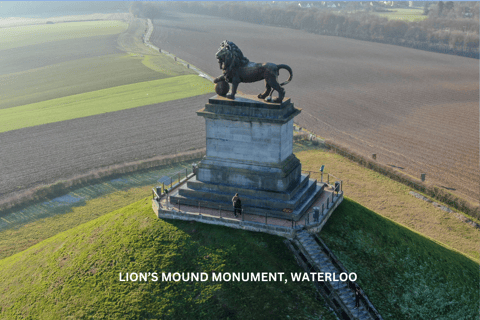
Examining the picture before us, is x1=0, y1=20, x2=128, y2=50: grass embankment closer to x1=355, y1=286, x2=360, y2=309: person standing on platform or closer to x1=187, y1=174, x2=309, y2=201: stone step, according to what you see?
x1=187, y1=174, x2=309, y2=201: stone step

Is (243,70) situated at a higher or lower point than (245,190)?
higher

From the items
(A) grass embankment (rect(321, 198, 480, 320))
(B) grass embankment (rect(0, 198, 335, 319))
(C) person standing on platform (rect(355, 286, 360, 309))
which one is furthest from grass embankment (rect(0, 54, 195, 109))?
(C) person standing on platform (rect(355, 286, 360, 309))

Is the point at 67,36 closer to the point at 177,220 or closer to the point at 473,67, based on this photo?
the point at 473,67

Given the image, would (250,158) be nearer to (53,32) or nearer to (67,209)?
(67,209)

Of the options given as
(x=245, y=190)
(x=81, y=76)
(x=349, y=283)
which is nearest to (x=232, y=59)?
(x=245, y=190)

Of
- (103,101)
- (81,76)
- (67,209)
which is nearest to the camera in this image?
(67,209)
